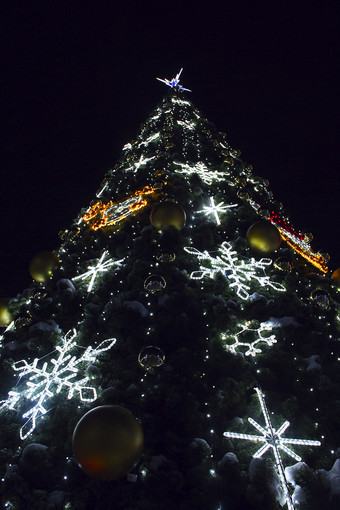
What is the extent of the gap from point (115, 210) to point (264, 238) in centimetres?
208

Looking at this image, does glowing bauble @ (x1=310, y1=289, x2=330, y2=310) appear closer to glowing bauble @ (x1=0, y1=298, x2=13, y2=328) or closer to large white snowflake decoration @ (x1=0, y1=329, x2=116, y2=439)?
large white snowflake decoration @ (x1=0, y1=329, x2=116, y2=439)

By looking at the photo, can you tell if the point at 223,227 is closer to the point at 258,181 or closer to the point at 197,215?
the point at 197,215

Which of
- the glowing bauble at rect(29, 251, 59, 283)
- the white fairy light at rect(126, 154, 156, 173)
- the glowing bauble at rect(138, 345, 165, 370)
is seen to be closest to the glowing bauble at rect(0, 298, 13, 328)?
the glowing bauble at rect(29, 251, 59, 283)

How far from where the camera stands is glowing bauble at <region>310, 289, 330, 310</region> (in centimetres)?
267

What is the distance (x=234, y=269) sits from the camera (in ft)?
9.79

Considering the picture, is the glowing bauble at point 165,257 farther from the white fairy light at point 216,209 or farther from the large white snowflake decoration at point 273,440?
the large white snowflake decoration at point 273,440

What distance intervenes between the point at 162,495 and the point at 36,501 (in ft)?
2.24

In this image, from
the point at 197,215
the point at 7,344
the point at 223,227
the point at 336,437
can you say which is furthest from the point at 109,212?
the point at 336,437

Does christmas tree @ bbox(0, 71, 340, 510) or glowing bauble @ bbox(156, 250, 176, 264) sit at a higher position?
glowing bauble @ bbox(156, 250, 176, 264)

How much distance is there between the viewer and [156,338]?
230cm

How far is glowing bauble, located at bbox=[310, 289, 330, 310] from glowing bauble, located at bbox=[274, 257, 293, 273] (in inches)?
13.9

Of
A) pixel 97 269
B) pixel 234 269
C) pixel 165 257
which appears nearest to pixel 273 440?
pixel 234 269

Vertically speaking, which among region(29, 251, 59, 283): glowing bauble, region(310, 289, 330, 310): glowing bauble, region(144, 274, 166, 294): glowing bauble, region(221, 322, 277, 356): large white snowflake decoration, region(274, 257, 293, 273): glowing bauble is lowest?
region(221, 322, 277, 356): large white snowflake decoration

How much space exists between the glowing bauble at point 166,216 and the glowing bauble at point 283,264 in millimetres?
1084
